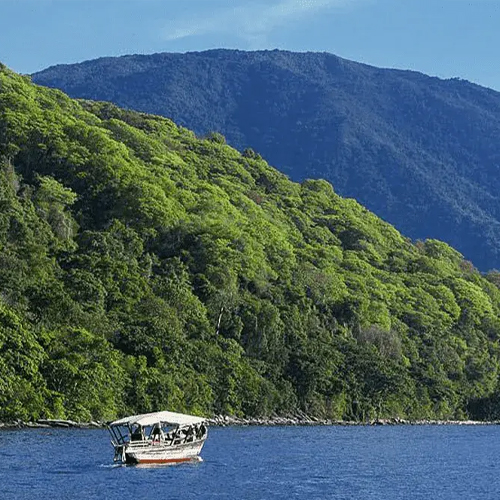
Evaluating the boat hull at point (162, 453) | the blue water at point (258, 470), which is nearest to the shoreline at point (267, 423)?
the blue water at point (258, 470)

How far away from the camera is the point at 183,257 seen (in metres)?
148

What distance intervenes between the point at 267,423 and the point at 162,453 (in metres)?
58.0

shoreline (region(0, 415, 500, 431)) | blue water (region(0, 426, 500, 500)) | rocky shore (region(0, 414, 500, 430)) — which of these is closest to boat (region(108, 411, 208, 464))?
blue water (region(0, 426, 500, 500))

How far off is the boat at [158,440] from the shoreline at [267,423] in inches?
1042

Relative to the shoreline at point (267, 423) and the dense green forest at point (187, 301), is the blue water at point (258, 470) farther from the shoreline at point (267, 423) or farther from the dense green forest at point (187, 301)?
the dense green forest at point (187, 301)

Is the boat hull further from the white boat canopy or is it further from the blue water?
the white boat canopy

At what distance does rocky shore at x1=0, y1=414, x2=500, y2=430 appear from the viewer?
335 ft

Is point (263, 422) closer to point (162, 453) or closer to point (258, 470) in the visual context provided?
point (162, 453)

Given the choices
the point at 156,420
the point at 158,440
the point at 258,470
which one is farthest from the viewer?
the point at 158,440

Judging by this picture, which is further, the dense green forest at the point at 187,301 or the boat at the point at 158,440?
the dense green forest at the point at 187,301

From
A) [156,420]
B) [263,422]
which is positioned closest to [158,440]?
[156,420]

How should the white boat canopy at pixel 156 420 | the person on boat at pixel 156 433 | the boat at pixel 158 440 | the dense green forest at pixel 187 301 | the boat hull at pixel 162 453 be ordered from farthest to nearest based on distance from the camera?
the dense green forest at pixel 187 301 → the person on boat at pixel 156 433 → the boat hull at pixel 162 453 → the boat at pixel 158 440 → the white boat canopy at pixel 156 420

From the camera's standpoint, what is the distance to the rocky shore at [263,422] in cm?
10212

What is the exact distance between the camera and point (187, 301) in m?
135
